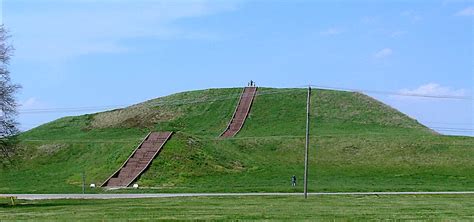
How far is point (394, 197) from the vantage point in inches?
1741

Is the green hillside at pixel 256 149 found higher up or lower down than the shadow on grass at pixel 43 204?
higher up

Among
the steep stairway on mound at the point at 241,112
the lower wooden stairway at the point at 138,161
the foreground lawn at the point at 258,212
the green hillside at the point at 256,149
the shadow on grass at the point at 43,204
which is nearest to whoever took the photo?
the foreground lawn at the point at 258,212

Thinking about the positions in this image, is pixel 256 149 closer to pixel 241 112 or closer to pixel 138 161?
pixel 138 161

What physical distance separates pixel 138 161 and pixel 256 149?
14.2 metres

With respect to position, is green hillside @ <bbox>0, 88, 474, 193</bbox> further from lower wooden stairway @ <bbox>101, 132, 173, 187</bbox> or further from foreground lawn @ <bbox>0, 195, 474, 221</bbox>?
foreground lawn @ <bbox>0, 195, 474, 221</bbox>

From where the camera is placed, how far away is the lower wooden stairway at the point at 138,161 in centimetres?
6116

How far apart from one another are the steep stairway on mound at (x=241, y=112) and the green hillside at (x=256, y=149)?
846 millimetres

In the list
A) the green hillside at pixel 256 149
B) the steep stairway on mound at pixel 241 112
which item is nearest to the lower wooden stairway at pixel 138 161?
the green hillside at pixel 256 149

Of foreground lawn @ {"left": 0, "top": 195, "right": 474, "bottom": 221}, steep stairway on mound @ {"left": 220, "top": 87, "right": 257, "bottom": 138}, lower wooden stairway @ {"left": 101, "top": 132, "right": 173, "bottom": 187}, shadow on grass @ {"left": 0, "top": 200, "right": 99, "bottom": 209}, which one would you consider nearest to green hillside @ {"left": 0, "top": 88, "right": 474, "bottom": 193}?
lower wooden stairway @ {"left": 101, "top": 132, "right": 173, "bottom": 187}

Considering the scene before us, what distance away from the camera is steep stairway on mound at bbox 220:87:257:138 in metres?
88.2

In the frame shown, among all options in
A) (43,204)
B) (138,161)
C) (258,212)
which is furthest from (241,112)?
(258,212)

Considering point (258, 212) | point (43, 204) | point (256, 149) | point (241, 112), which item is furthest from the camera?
point (241, 112)

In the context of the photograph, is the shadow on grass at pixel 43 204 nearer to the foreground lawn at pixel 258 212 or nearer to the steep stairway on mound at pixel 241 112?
the foreground lawn at pixel 258 212

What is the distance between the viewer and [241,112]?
9625 centimetres
